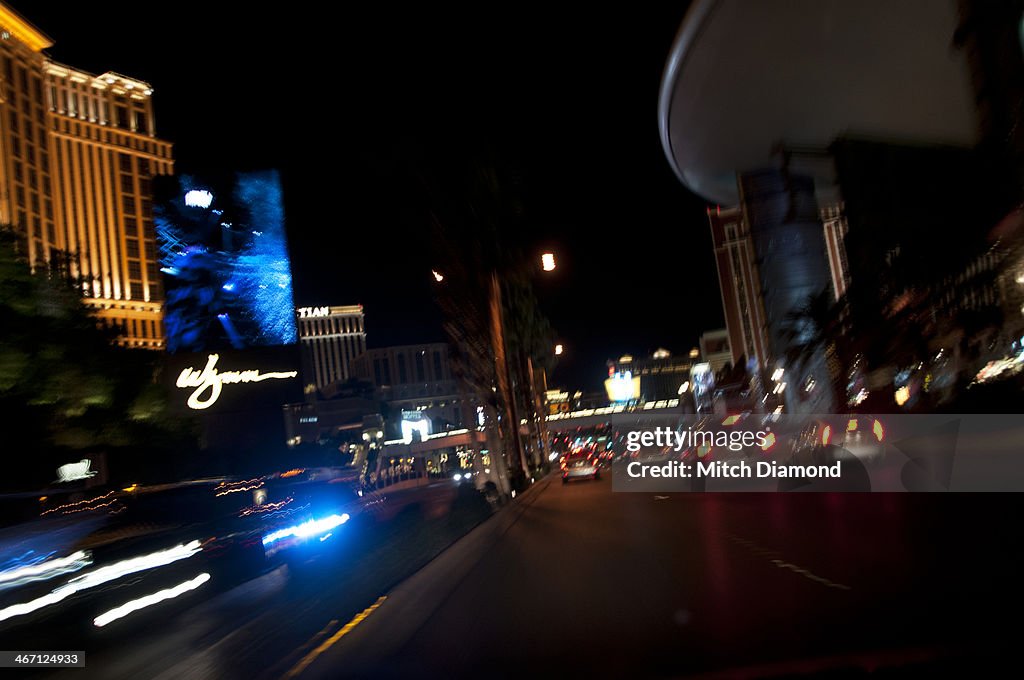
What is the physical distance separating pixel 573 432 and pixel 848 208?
87.9 m

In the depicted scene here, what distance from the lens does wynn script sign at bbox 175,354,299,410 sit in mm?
54281

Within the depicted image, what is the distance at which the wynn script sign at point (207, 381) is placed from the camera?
54.3 m

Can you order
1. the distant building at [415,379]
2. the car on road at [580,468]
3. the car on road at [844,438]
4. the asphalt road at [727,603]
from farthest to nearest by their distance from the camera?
the distant building at [415,379] < the car on road at [580,468] < the car on road at [844,438] < the asphalt road at [727,603]

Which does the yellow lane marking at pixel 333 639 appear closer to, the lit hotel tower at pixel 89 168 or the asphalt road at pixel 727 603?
the asphalt road at pixel 727 603

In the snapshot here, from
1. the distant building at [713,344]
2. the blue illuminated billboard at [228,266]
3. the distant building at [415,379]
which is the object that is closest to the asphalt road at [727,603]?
the blue illuminated billboard at [228,266]

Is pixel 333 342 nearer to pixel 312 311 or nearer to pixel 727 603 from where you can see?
pixel 312 311

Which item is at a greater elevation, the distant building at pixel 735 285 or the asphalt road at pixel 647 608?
the distant building at pixel 735 285

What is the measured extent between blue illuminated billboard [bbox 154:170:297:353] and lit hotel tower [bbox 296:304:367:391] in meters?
103

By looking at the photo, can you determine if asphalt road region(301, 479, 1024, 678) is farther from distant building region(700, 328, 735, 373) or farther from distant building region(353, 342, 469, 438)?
distant building region(353, 342, 469, 438)

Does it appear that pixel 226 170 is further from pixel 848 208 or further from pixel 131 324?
pixel 848 208

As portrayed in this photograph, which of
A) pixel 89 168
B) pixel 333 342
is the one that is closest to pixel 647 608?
pixel 89 168

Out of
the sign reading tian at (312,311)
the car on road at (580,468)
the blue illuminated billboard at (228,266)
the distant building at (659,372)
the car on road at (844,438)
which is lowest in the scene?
the car on road at (580,468)

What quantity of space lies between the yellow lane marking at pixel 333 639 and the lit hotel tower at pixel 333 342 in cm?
15818

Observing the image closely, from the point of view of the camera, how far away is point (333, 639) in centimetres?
817
